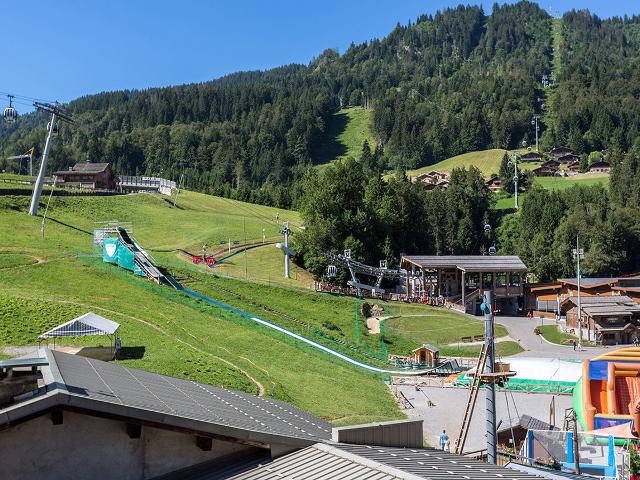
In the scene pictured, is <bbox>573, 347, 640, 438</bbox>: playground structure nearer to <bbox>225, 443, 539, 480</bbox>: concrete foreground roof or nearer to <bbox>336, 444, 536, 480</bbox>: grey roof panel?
<bbox>336, 444, 536, 480</bbox>: grey roof panel

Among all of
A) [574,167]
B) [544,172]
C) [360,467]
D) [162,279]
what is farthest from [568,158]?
[360,467]

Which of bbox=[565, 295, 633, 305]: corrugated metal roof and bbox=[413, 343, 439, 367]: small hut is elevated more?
bbox=[565, 295, 633, 305]: corrugated metal roof

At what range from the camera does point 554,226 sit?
105 meters

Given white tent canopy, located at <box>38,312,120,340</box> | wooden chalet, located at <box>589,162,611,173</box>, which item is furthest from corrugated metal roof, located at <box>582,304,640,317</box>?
wooden chalet, located at <box>589,162,611,173</box>

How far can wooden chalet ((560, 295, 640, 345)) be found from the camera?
61875mm

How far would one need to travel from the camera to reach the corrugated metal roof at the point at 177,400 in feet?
40.3

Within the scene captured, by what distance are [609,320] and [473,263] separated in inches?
592

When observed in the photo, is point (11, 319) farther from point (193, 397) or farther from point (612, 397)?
point (612, 397)

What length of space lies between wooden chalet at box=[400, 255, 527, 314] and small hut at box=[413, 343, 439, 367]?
22.6 metres

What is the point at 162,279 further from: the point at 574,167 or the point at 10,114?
the point at 574,167

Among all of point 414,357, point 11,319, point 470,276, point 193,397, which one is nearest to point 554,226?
point 470,276

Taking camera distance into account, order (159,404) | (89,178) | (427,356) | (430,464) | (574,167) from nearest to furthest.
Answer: (159,404) → (430,464) → (427,356) → (89,178) → (574,167)

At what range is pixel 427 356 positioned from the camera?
4806cm

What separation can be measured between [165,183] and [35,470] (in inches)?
Answer: 4593
